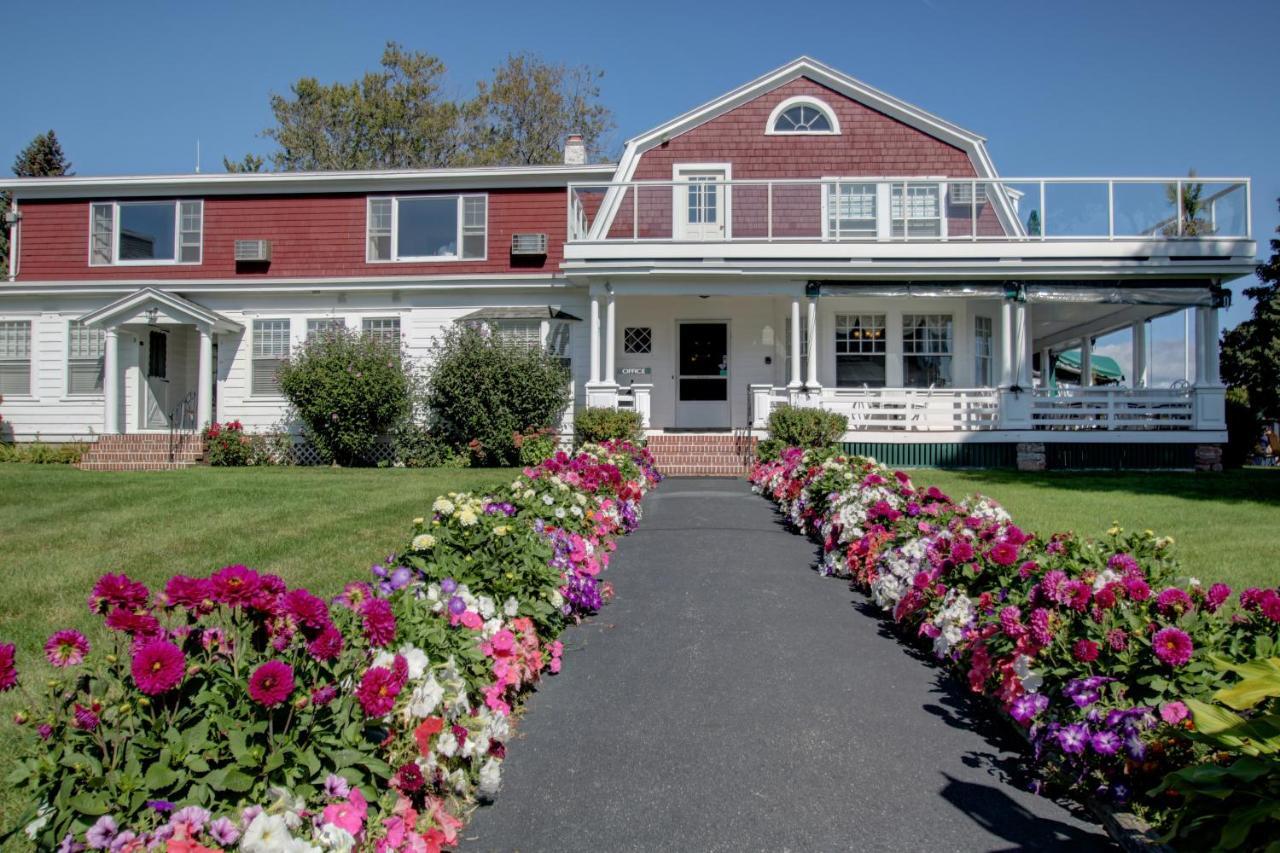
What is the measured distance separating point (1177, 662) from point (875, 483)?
4.32m

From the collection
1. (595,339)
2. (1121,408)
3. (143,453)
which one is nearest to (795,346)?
(595,339)

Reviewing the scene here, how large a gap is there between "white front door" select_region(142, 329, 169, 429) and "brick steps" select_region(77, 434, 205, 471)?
1286 mm

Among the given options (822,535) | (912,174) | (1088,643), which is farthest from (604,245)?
(1088,643)

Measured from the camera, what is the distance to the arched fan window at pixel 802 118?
18.2 metres

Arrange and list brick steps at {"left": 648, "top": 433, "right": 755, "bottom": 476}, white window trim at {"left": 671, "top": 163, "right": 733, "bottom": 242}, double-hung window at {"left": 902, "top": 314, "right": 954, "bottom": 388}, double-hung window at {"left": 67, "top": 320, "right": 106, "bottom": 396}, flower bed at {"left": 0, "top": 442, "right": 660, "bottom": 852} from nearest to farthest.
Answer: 1. flower bed at {"left": 0, "top": 442, "right": 660, "bottom": 852}
2. brick steps at {"left": 648, "top": 433, "right": 755, "bottom": 476}
3. white window trim at {"left": 671, "top": 163, "right": 733, "bottom": 242}
4. double-hung window at {"left": 902, "top": 314, "right": 954, "bottom": 388}
5. double-hung window at {"left": 67, "top": 320, "right": 106, "bottom": 396}

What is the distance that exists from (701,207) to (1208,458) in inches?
407

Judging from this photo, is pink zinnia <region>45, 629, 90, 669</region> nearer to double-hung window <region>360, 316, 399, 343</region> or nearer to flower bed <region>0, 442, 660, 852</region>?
flower bed <region>0, 442, 660, 852</region>

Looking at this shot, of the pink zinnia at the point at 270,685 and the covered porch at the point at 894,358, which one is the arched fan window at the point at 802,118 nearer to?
the covered porch at the point at 894,358

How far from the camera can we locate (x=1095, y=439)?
52.6 feet

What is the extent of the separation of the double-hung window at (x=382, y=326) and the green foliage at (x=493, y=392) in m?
2.07

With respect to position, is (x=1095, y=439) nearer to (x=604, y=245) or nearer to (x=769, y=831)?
(x=604, y=245)

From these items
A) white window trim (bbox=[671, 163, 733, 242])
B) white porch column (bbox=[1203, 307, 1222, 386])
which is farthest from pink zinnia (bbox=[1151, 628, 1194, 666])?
white porch column (bbox=[1203, 307, 1222, 386])

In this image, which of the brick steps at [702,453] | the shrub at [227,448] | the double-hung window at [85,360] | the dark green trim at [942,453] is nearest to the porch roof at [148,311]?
the double-hung window at [85,360]

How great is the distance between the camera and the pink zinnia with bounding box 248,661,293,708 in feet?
8.30
